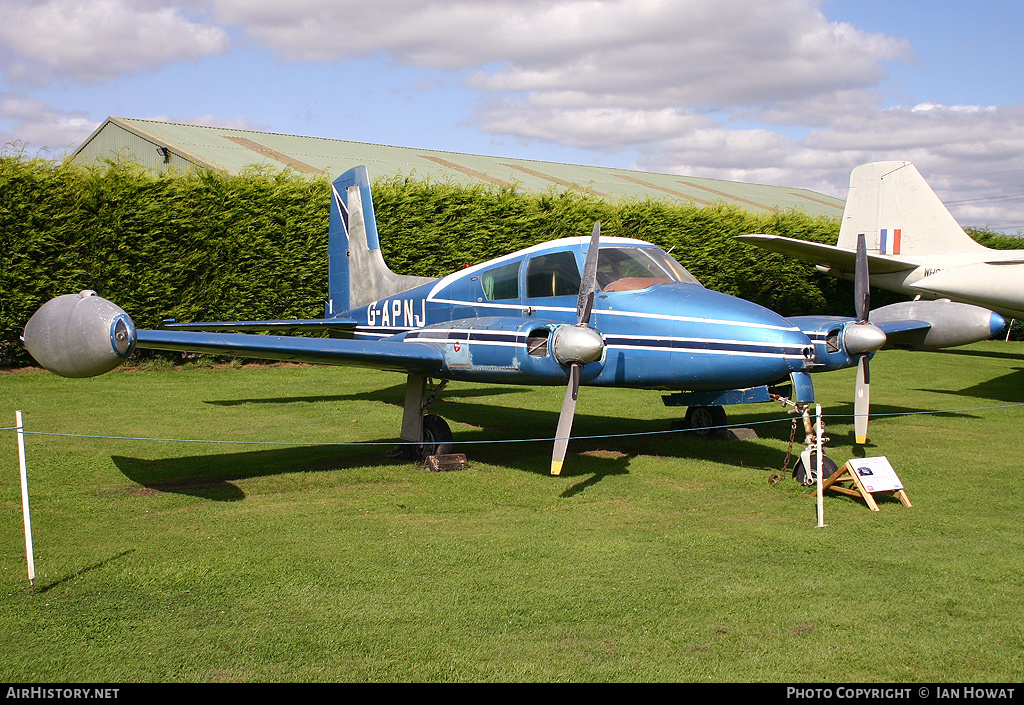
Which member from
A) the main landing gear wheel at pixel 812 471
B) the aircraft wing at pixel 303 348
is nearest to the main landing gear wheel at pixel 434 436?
the aircraft wing at pixel 303 348

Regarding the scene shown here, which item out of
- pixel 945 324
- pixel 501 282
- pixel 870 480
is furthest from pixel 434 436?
pixel 945 324

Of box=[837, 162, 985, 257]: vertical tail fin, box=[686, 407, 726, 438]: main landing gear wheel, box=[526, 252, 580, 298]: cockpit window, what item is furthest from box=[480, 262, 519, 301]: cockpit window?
box=[837, 162, 985, 257]: vertical tail fin

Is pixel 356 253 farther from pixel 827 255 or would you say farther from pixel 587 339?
pixel 827 255

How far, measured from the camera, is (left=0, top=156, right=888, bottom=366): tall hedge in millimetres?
15594

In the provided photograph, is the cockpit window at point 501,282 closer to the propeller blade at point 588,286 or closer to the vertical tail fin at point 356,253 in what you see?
the propeller blade at point 588,286

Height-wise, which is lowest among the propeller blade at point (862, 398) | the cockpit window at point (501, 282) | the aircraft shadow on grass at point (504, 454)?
the aircraft shadow on grass at point (504, 454)

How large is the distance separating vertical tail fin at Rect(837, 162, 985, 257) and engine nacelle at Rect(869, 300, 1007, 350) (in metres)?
8.30

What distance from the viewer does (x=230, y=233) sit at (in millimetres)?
17672

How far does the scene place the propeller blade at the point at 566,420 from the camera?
8000mm

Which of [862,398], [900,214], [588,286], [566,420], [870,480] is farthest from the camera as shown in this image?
[900,214]

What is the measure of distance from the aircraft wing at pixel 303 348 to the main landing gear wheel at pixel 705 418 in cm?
456

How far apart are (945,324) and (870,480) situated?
6504 millimetres
